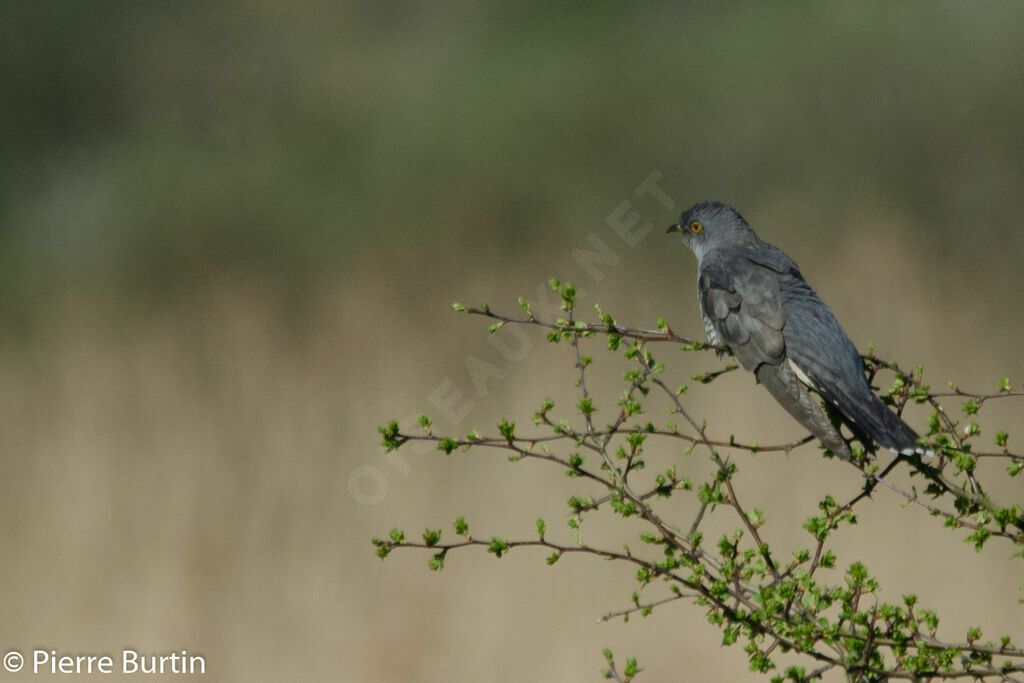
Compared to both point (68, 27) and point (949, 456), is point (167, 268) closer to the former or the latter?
point (949, 456)

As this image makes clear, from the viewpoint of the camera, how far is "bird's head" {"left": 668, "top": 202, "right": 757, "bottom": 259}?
14.5 feet

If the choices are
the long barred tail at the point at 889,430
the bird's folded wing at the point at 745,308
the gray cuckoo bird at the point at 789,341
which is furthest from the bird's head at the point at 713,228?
the long barred tail at the point at 889,430

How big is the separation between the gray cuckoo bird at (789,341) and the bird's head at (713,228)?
0.02 metres

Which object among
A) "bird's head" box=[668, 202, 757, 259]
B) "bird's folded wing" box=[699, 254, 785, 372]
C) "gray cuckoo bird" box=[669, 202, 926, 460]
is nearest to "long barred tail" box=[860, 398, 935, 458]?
"gray cuckoo bird" box=[669, 202, 926, 460]

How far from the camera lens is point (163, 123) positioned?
7.67 m

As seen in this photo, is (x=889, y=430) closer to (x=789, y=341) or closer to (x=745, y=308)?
(x=789, y=341)

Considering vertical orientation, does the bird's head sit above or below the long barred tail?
above

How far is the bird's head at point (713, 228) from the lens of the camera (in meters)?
4.41

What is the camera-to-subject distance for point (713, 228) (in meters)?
4.50

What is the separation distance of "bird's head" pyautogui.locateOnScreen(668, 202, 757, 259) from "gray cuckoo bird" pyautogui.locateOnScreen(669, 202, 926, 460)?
25mm

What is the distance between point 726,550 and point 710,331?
177 centimetres

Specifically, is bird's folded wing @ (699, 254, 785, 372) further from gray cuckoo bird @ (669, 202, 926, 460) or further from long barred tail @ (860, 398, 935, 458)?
long barred tail @ (860, 398, 935, 458)

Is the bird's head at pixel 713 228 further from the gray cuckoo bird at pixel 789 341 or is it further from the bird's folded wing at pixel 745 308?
the bird's folded wing at pixel 745 308

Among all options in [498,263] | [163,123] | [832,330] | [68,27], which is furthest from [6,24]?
[832,330]
